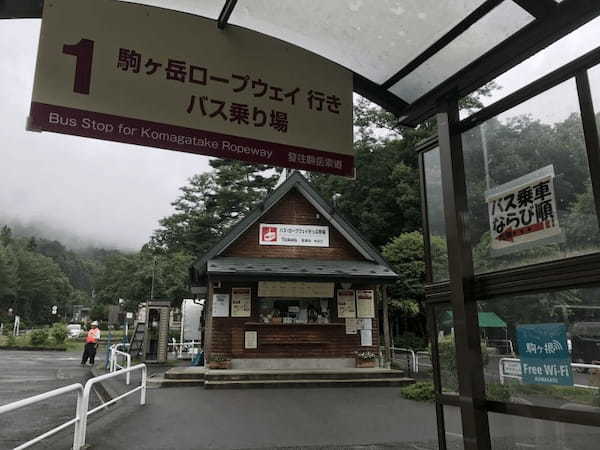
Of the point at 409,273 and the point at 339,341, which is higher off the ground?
the point at 409,273

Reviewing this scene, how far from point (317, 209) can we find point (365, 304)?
3.24 meters

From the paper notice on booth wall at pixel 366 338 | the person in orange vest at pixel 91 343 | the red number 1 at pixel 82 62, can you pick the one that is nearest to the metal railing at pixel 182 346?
the person in orange vest at pixel 91 343

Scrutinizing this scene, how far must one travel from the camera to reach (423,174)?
14.1ft

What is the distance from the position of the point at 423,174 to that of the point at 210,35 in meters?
2.26

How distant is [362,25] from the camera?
3594 mm

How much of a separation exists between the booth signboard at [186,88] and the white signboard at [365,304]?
9.52m

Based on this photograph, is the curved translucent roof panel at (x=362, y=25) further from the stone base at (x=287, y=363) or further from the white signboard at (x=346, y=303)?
the stone base at (x=287, y=363)

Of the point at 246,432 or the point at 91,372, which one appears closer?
the point at 246,432

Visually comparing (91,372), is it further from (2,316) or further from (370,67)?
(2,316)

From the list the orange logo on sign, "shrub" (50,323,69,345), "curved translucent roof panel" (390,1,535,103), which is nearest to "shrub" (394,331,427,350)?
the orange logo on sign

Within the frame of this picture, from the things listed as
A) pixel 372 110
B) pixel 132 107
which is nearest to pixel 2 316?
pixel 372 110

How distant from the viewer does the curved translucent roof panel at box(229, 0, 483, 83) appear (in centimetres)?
332

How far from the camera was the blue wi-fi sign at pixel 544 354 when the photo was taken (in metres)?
2.85

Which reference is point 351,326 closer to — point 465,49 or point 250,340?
point 250,340
